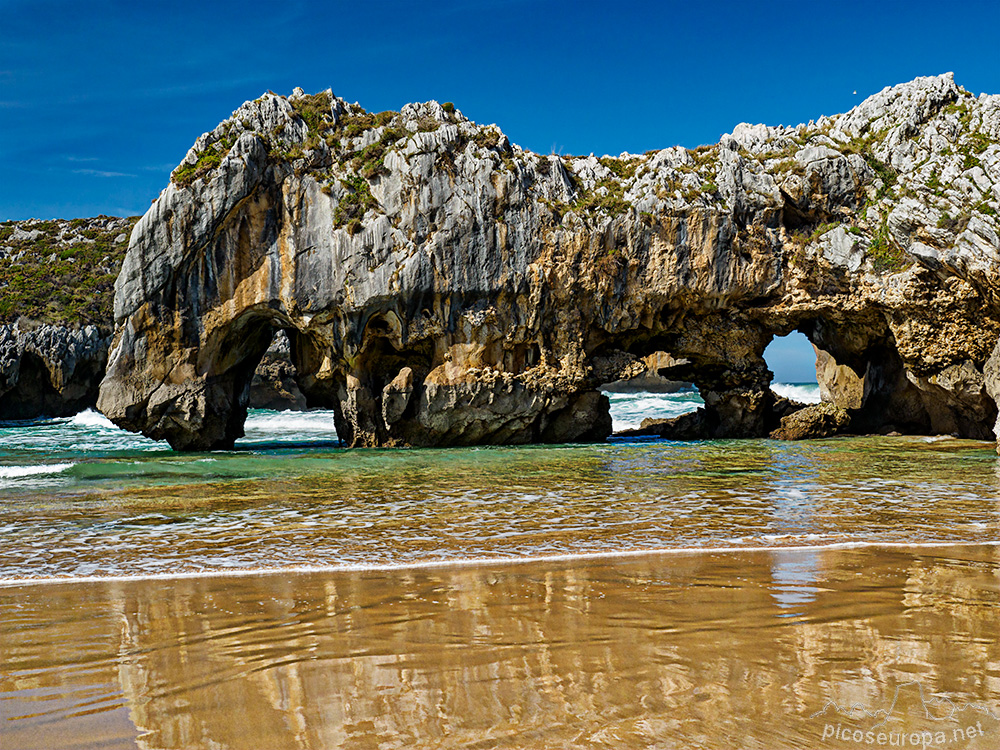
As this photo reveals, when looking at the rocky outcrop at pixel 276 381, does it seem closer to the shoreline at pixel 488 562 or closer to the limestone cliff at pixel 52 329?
the limestone cliff at pixel 52 329

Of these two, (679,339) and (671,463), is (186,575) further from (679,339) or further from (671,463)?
(679,339)

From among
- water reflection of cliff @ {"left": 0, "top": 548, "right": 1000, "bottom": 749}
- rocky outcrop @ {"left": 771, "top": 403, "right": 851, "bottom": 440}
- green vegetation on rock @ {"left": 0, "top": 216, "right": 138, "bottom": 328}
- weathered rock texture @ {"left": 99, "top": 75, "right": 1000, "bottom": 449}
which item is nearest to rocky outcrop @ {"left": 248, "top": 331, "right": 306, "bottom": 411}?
green vegetation on rock @ {"left": 0, "top": 216, "right": 138, "bottom": 328}

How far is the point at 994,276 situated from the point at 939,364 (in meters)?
3.42

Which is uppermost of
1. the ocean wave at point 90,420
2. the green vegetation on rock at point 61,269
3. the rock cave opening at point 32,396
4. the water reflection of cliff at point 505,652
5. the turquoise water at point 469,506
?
the green vegetation on rock at point 61,269

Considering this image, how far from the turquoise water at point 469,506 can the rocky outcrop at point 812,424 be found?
507 cm

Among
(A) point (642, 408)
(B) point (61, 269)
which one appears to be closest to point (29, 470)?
(A) point (642, 408)

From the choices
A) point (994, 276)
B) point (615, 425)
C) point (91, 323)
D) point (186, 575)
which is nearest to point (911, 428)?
point (994, 276)

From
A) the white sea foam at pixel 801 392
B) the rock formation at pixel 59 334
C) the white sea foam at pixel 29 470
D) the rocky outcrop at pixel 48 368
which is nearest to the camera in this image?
the white sea foam at pixel 29 470

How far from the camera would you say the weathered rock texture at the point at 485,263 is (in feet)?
70.9

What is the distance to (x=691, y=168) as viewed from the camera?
23094 mm

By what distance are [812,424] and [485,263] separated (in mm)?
11525

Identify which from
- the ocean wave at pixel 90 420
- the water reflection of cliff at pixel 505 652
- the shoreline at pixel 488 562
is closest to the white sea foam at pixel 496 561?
the shoreline at pixel 488 562

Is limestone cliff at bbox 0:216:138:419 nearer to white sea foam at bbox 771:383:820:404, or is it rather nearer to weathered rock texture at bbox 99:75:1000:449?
weathered rock texture at bbox 99:75:1000:449

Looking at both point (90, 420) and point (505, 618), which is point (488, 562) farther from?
point (90, 420)
